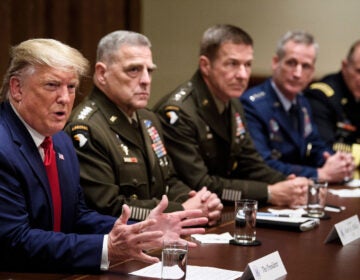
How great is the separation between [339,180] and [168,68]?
205 centimetres

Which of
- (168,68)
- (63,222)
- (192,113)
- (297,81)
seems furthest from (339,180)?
(63,222)

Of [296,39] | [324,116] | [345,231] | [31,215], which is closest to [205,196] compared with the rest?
[345,231]

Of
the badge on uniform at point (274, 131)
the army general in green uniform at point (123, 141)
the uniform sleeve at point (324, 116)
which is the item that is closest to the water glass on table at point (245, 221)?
the army general in green uniform at point (123, 141)

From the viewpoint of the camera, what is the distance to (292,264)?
2.49 metres

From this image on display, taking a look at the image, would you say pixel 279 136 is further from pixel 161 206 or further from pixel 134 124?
pixel 161 206

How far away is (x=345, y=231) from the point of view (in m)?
2.94

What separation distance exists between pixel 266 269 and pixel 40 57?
3.31 ft

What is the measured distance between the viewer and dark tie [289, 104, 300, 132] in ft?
16.8

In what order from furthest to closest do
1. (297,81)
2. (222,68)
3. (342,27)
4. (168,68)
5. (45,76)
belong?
(342,27) → (168,68) → (297,81) → (222,68) → (45,76)

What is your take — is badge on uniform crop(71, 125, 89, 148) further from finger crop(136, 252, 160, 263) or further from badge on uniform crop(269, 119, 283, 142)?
badge on uniform crop(269, 119, 283, 142)

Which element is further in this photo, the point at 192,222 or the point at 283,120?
the point at 283,120

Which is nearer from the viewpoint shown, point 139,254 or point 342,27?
point 139,254

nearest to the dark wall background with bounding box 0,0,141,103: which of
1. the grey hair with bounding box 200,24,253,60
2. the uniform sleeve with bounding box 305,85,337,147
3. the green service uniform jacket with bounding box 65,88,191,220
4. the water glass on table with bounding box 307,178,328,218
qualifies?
the grey hair with bounding box 200,24,253,60

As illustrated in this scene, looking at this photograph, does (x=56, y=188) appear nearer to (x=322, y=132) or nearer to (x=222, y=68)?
(x=222, y=68)
